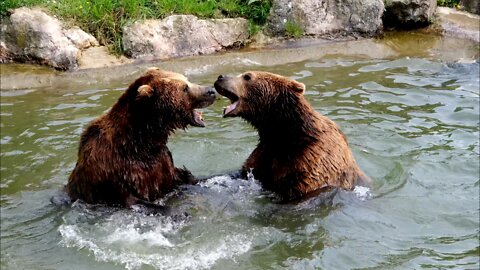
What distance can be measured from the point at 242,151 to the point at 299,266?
276 cm

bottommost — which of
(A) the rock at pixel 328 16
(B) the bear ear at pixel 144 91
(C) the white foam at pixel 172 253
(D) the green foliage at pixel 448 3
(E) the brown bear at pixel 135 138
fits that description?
(C) the white foam at pixel 172 253

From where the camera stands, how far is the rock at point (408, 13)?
1309 centimetres

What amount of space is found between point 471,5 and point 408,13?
174 cm

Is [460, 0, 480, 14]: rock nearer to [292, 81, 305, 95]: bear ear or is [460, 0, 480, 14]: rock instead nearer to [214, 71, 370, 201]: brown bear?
[214, 71, 370, 201]: brown bear

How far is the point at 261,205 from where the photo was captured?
6395 millimetres

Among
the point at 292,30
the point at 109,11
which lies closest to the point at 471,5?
the point at 292,30

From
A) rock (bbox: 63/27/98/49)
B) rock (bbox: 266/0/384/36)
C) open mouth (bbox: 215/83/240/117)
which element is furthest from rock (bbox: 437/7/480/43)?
open mouth (bbox: 215/83/240/117)

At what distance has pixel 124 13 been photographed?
11.9m

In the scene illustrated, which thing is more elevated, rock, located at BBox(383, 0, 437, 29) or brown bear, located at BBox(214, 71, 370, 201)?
rock, located at BBox(383, 0, 437, 29)

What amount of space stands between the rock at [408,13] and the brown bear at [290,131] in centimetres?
756

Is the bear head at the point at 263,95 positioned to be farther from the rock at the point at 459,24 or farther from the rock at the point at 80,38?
the rock at the point at 459,24

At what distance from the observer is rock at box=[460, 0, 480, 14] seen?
13875mm

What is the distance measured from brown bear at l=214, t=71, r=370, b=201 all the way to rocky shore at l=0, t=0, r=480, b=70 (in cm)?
554

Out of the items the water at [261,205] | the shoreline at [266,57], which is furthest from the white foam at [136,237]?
the shoreline at [266,57]
